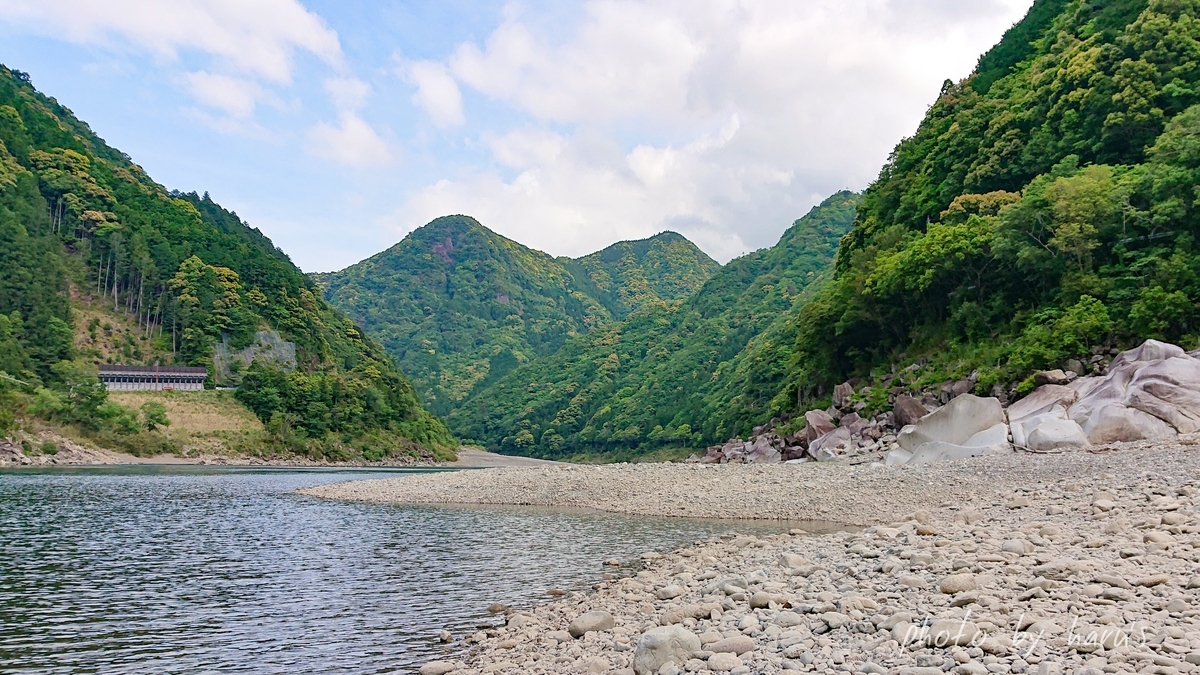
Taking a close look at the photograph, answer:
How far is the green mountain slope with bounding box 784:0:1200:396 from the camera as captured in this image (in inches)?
1502

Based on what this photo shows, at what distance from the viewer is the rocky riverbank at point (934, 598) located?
809 centimetres

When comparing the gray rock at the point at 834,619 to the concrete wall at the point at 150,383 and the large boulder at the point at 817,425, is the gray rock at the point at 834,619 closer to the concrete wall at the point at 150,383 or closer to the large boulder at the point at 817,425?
the large boulder at the point at 817,425

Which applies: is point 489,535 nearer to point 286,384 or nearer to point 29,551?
point 29,551

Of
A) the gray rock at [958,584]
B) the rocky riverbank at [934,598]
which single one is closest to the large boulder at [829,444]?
the rocky riverbank at [934,598]

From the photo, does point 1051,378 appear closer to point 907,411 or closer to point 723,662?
point 907,411

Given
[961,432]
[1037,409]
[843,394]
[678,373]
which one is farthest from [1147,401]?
[678,373]

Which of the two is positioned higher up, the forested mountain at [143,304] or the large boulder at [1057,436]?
the forested mountain at [143,304]

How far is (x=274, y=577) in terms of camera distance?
19.3 m

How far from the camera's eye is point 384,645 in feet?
43.8

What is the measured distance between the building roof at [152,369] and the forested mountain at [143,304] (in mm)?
2710

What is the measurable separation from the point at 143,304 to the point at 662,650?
132 meters

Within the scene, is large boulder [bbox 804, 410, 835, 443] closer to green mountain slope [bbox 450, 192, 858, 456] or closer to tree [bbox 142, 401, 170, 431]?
green mountain slope [bbox 450, 192, 858, 456]

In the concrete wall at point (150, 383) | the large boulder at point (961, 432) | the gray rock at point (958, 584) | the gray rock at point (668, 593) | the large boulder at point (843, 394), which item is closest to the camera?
the gray rock at point (958, 584)

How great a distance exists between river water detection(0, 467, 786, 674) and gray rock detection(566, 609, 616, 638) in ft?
6.44
